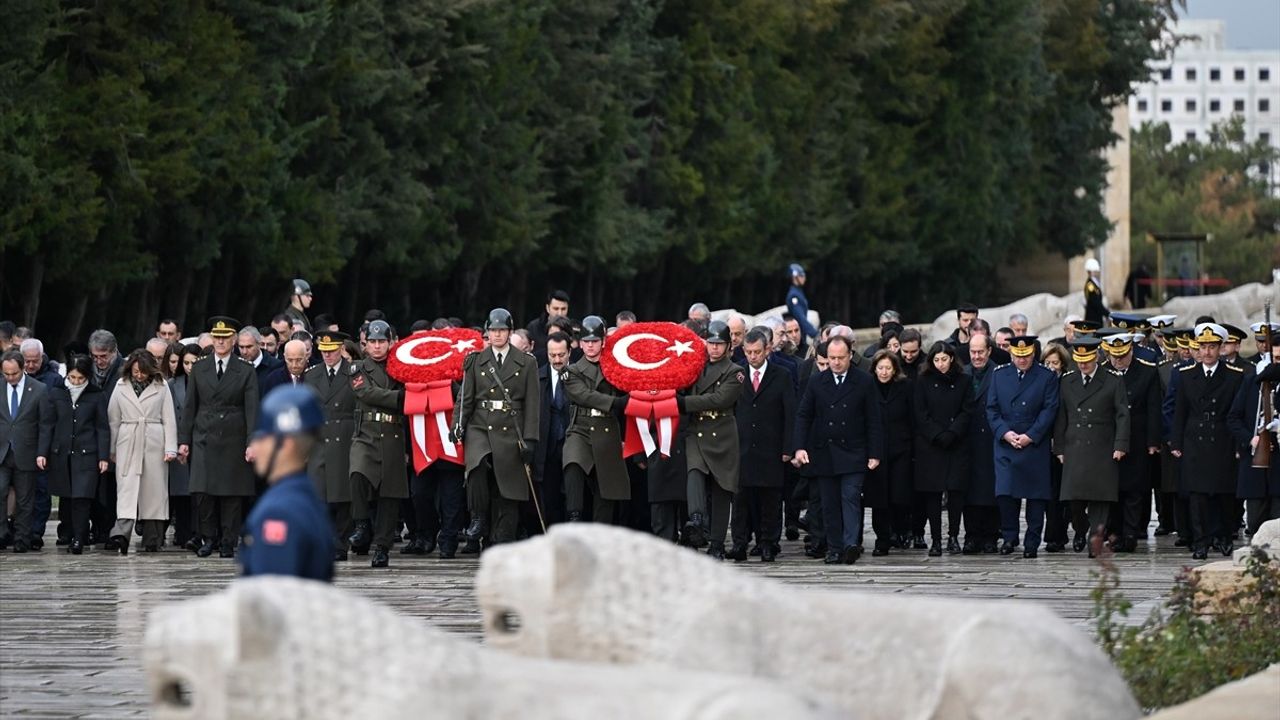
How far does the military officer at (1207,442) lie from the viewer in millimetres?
21906

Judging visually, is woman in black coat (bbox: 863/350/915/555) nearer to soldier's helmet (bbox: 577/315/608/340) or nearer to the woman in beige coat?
soldier's helmet (bbox: 577/315/608/340)

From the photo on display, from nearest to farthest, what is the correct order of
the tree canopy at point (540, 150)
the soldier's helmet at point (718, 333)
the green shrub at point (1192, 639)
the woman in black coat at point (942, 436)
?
1. the green shrub at point (1192, 639)
2. the soldier's helmet at point (718, 333)
3. the woman in black coat at point (942, 436)
4. the tree canopy at point (540, 150)

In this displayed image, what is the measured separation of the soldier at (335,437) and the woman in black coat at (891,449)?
436 centimetres

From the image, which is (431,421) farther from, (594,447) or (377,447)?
(594,447)

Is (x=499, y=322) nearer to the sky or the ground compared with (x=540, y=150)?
nearer to the ground

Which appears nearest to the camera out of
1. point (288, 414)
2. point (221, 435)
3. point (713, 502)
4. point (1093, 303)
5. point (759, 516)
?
point (288, 414)

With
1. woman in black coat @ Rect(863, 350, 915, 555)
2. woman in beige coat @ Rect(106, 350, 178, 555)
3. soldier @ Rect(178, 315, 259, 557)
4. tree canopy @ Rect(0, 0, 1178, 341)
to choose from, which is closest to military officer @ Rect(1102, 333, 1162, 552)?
woman in black coat @ Rect(863, 350, 915, 555)

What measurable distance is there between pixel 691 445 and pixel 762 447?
3.08ft

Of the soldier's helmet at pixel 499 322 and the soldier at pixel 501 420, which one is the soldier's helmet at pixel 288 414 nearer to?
the soldier at pixel 501 420

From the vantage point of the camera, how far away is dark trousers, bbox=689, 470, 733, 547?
69.1ft

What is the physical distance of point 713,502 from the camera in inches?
835

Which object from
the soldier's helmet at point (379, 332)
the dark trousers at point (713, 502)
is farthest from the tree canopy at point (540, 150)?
the dark trousers at point (713, 502)

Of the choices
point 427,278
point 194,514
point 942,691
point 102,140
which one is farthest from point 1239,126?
point 942,691

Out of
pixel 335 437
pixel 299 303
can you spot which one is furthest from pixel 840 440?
pixel 299 303
